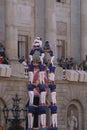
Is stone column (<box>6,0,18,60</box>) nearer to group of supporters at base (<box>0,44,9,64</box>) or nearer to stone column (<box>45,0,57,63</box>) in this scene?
group of supporters at base (<box>0,44,9,64</box>)

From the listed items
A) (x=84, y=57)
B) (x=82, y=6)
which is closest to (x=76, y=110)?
(x=84, y=57)

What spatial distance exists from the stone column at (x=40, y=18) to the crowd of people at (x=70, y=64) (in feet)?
9.16

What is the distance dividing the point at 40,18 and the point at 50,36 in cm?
213

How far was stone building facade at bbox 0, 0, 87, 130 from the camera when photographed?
6006 centimetres

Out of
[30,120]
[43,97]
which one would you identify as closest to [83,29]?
[43,97]

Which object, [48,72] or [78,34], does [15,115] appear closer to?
[48,72]

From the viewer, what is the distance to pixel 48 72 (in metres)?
50.8

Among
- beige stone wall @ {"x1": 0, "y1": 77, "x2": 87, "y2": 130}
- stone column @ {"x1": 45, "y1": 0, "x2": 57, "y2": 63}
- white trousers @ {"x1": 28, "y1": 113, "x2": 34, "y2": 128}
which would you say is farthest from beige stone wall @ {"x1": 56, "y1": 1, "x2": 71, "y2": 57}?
white trousers @ {"x1": 28, "y1": 113, "x2": 34, "y2": 128}

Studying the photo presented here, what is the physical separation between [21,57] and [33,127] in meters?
15.4

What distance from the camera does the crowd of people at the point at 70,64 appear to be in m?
65.9

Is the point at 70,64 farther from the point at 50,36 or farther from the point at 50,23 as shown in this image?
the point at 50,23

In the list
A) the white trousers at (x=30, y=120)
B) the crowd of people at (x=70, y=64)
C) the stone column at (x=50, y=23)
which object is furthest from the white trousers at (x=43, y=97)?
the stone column at (x=50, y=23)

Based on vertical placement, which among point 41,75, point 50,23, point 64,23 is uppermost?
point 50,23

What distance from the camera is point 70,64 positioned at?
6656cm
